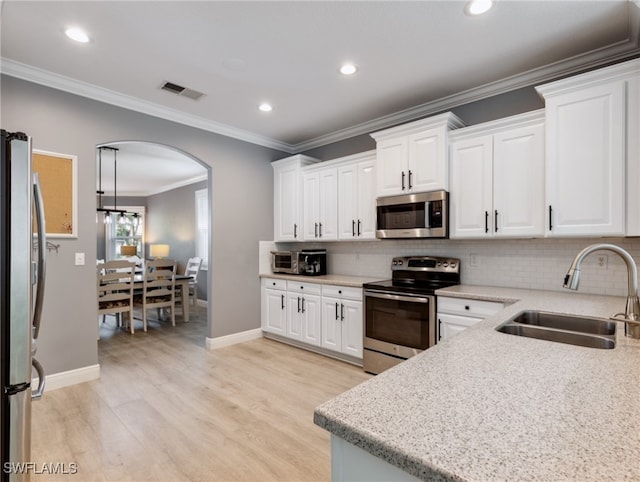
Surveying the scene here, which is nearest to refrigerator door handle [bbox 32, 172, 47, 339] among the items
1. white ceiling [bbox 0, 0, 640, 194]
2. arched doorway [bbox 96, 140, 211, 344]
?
white ceiling [bbox 0, 0, 640, 194]

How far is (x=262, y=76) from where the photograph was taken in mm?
2941

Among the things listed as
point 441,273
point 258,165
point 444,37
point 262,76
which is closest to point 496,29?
point 444,37

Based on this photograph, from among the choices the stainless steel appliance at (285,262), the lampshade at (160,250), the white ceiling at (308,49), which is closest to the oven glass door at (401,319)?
the stainless steel appliance at (285,262)

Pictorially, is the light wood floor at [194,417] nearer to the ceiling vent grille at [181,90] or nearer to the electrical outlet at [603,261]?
the electrical outlet at [603,261]

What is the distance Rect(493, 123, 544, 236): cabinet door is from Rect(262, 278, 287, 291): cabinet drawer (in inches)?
99.7

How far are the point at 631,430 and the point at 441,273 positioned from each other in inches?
107

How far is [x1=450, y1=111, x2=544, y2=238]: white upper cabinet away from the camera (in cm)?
264

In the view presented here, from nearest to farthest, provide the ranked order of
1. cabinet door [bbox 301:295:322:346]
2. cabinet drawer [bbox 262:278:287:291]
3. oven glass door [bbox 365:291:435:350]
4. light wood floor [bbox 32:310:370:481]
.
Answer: light wood floor [bbox 32:310:370:481]
oven glass door [bbox 365:291:435:350]
cabinet door [bbox 301:295:322:346]
cabinet drawer [bbox 262:278:287:291]

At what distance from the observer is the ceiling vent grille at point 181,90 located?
3122 mm

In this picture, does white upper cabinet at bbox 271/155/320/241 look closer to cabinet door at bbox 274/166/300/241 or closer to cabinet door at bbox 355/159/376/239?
cabinet door at bbox 274/166/300/241

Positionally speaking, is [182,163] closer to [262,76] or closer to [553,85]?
[262,76]

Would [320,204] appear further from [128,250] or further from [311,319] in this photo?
[128,250]

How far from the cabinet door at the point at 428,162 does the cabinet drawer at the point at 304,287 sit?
5.00 ft

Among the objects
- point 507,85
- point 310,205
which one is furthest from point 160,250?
point 507,85
